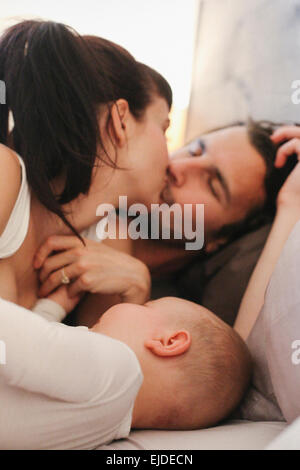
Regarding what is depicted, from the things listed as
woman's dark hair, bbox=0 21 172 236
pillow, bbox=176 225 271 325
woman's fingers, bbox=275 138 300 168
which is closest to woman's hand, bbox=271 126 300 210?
woman's fingers, bbox=275 138 300 168

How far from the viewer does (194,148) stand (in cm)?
120

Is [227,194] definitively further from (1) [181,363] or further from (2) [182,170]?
(1) [181,363]

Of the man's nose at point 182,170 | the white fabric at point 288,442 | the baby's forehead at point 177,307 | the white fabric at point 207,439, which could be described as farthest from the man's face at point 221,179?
the white fabric at point 288,442

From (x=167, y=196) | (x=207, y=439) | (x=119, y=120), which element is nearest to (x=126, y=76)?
(x=119, y=120)

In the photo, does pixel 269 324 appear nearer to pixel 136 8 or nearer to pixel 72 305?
pixel 72 305

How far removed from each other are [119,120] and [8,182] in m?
0.29

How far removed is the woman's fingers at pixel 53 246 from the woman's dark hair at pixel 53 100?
0.08 m

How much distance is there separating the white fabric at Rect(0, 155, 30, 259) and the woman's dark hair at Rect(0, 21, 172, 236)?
0.08ft

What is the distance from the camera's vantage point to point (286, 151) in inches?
43.9

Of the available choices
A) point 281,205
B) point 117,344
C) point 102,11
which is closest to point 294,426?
point 117,344

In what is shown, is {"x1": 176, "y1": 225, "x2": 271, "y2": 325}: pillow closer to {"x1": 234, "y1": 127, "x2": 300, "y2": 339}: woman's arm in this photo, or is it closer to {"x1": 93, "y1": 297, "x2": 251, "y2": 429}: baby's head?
{"x1": 234, "y1": 127, "x2": 300, "y2": 339}: woman's arm

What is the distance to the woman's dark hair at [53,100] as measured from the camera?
2.70 ft

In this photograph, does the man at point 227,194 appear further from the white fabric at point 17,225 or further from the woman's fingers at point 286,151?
the white fabric at point 17,225

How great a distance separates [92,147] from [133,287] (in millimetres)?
309
